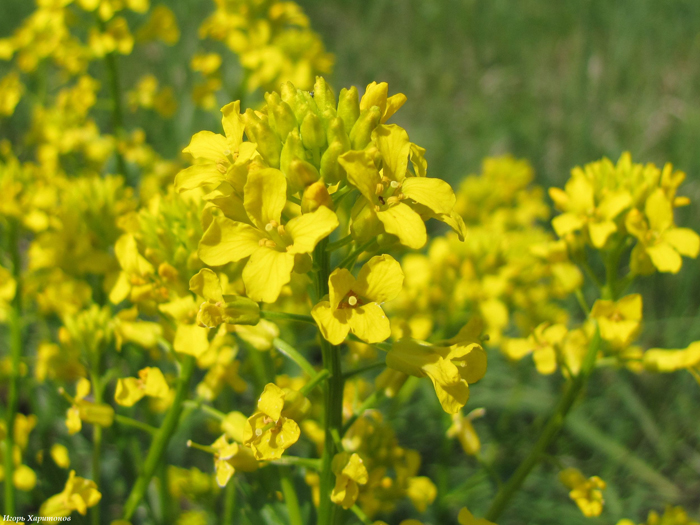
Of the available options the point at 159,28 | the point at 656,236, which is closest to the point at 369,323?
the point at 656,236

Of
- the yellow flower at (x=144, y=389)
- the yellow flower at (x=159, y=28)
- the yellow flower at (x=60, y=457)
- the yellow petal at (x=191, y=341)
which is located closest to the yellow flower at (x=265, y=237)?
the yellow petal at (x=191, y=341)

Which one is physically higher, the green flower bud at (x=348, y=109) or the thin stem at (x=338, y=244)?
the green flower bud at (x=348, y=109)

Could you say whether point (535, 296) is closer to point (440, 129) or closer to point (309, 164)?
point (309, 164)

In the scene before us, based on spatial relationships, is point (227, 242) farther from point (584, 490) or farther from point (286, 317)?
point (584, 490)

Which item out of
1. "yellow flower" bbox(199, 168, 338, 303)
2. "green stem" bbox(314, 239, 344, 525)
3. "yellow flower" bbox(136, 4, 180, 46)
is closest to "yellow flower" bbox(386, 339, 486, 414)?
"green stem" bbox(314, 239, 344, 525)

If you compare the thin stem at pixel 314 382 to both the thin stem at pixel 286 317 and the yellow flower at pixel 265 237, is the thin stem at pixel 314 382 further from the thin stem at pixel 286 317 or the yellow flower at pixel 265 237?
the yellow flower at pixel 265 237
